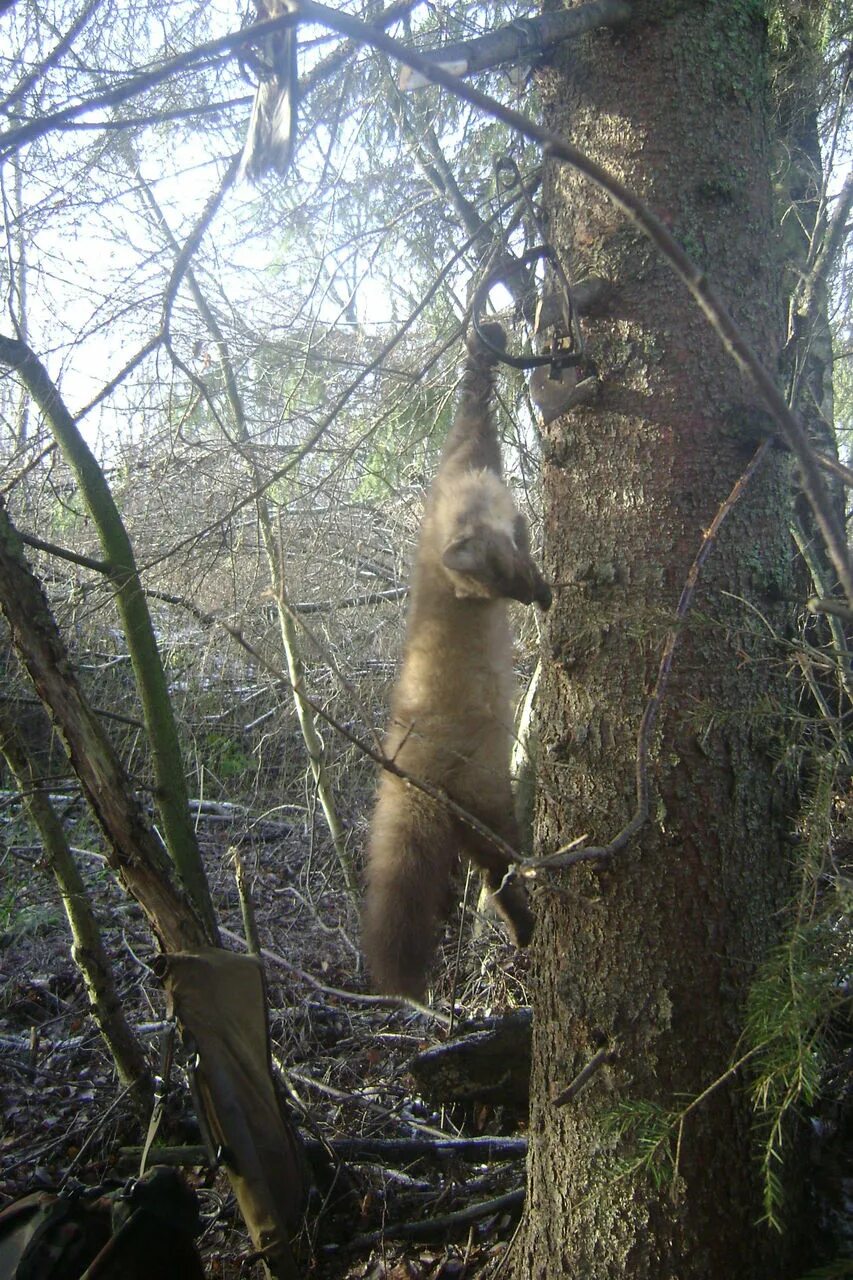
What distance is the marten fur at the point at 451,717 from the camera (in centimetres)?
325

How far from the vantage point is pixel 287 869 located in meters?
7.26

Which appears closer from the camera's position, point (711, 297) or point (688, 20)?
point (711, 297)

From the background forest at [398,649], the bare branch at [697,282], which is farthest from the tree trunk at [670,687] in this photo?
the bare branch at [697,282]

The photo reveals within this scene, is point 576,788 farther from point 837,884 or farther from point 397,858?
point 397,858

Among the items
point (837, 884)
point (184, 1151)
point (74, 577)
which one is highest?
point (74, 577)

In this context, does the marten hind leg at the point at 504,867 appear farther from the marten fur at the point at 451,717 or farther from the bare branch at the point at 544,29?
the bare branch at the point at 544,29

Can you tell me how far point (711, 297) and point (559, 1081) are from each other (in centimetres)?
197

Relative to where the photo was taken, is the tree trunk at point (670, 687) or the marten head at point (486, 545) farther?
the marten head at point (486, 545)

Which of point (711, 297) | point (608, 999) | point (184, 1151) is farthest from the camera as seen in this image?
point (184, 1151)

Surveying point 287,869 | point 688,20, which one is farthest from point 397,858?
point 287,869

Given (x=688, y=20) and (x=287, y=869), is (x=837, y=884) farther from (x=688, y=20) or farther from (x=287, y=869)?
(x=287, y=869)

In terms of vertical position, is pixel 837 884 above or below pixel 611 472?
below

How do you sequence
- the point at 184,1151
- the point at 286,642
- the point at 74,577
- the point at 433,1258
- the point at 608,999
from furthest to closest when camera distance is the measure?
the point at 286,642 → the point at 74,577 → the point at 184,1151 → the point at 433,1258 → the point at 608,999

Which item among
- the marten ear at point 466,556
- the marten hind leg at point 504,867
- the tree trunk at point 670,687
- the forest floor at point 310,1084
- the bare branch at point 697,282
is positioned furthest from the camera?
the marten hind leg at point 504,867
